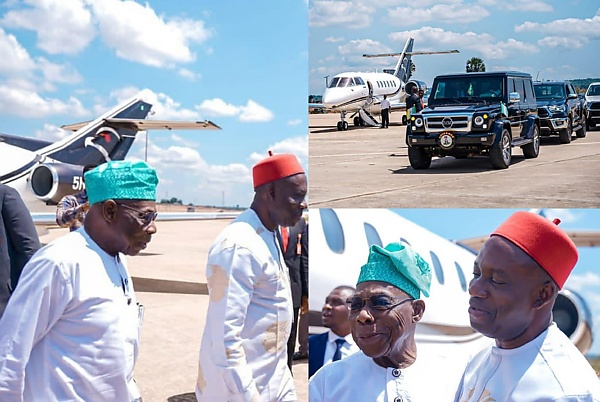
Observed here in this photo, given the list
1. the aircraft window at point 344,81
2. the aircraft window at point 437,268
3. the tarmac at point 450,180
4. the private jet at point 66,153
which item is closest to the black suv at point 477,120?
the tarmac at point 450,180

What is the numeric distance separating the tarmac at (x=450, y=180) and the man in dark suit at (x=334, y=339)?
82cm

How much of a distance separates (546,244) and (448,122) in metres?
7.53

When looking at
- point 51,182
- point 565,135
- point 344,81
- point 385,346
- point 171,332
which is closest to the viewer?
point 385,346

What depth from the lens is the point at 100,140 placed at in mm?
23766

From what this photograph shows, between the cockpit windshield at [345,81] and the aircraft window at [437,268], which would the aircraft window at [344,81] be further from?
the aircraft window at [437,268]

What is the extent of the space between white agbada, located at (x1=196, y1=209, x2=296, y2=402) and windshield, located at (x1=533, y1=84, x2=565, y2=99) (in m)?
12.7

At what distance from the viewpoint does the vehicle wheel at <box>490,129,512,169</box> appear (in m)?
8.23

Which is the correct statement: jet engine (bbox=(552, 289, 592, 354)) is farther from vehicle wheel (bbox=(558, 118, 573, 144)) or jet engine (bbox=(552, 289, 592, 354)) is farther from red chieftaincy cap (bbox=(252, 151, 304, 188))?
red chieftaincy cap (bbox=(252, 151, 304, 188))

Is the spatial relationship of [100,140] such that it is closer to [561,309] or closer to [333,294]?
[561,309]

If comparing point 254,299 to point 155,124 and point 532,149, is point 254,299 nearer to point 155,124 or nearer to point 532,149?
point 532,149

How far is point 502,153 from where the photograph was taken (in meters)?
8.29

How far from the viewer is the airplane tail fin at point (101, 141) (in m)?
21.7

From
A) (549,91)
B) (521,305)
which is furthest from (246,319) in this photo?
(549,91)

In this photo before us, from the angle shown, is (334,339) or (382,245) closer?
(334,339)
